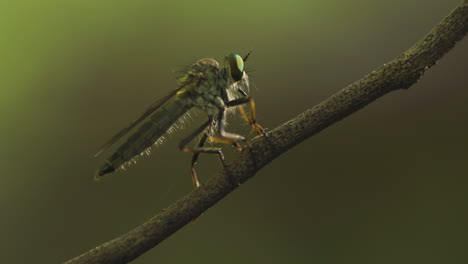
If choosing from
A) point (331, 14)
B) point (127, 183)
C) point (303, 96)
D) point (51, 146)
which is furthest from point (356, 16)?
point (51, 146)

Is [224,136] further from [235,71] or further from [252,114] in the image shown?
[235,71]

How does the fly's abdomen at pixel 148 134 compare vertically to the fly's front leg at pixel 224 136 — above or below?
above

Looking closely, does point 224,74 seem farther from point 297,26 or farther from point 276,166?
point 297,26

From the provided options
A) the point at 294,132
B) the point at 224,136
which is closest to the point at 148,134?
the point at 224,136

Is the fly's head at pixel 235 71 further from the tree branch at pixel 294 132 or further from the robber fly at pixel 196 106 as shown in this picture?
the tree branch at pixel 294 132

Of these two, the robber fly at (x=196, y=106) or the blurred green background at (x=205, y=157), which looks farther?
the blurred green background at (x=205, y=157)

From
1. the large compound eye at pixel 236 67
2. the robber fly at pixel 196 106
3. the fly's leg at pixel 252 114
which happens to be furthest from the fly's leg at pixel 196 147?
the large compound eye at pixel 236 67

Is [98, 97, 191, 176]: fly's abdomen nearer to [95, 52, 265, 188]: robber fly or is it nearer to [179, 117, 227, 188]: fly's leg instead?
[95, 52, 265, 188]: robber fly
